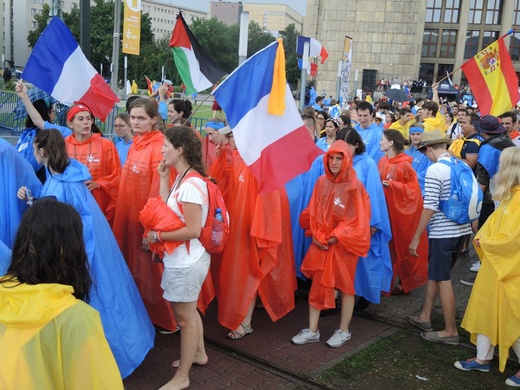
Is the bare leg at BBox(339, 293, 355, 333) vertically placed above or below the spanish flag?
below

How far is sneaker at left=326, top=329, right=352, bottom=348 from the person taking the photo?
507 cm

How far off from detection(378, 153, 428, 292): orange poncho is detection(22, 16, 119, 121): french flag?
3.28 m

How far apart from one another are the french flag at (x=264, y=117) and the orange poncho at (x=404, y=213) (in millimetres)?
1857

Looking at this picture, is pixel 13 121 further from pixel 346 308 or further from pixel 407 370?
pixel 407 370

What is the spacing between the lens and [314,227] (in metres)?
5.07

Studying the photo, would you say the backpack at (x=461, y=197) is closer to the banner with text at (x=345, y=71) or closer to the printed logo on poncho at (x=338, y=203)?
the printed logo on poncho at (x=338, y=203)

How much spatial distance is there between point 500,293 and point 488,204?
103 inches

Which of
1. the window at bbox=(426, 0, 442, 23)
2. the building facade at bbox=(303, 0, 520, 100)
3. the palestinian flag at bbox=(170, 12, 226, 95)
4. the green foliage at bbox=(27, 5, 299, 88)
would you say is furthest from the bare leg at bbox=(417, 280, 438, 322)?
the window at bbox=(426, 0, 442, 23)

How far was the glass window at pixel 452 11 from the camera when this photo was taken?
206 ft

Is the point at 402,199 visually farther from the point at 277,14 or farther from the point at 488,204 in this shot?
the point at 277,14

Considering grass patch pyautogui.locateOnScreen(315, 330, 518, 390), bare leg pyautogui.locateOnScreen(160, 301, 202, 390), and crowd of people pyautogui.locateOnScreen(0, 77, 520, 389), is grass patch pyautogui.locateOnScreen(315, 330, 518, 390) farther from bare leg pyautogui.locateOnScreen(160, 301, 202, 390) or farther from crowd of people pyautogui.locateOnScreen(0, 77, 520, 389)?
bare leg pyautogui.locateOnScreen(160, 301, 202, 390)

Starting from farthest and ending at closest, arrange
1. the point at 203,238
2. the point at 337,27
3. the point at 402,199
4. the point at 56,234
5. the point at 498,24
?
1. the point at 498,24
2. the point at 337,27
3. the point at 402,199
4. the point at 203,238
5. the point at 56,234

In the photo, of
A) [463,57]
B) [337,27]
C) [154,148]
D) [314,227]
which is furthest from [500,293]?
[463,57]

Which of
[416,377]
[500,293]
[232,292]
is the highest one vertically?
[500,293]
